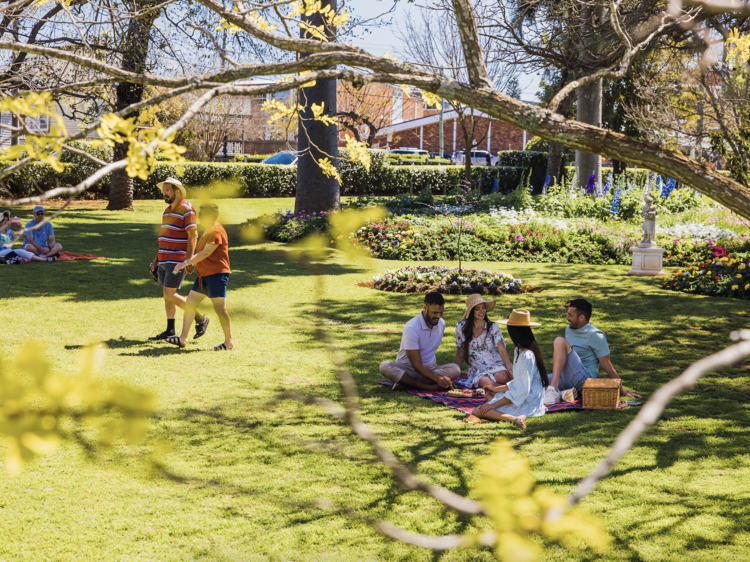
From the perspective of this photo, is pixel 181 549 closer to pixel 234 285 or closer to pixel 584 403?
pixel 584 403

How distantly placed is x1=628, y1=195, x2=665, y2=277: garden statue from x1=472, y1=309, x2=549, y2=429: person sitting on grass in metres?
8.00

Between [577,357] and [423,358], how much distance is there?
1.36m

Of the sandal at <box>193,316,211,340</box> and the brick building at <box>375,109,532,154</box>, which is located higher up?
the brick building at <box>375,109,532,154</box>

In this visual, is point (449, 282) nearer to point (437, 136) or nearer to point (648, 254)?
point (648, 254)

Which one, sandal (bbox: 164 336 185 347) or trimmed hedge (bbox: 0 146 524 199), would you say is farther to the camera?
trimmed hedge (bbox: 0 146 524 199)

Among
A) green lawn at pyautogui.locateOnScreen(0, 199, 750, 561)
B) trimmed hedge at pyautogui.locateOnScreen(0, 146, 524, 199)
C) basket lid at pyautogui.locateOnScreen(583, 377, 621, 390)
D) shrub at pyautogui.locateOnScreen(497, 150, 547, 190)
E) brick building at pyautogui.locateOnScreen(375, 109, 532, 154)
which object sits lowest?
green lawn at pyautogui.locateOnScreen(0, 199, 750, 561)

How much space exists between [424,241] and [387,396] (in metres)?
9.00

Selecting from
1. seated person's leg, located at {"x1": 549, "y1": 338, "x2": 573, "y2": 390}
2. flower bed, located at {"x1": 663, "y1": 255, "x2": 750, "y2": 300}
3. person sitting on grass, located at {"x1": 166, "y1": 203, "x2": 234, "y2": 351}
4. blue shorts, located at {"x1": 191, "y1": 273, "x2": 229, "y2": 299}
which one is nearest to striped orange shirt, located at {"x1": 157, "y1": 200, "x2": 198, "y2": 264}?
person sitting on grass, located at {"x1": 166, "y1": 203, "x2": 234, "y2": 351}

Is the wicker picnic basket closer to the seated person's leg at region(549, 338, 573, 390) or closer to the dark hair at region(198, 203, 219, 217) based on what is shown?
the seated person's leg at region(549, 338, 573, 390)

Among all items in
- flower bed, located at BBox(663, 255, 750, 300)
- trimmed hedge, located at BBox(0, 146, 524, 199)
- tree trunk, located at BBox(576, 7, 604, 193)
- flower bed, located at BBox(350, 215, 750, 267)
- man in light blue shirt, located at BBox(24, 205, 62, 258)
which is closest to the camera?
flower bed, located at BBox(663, 255, 750, 300)

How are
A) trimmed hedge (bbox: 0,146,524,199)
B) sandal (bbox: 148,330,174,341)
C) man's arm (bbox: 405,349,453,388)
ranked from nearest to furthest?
man's arm (bbox: 405,349,453,388) < sandal (bbox: 148,330,174,341) < trimmed hedge (bbox: 0,146,524,199)

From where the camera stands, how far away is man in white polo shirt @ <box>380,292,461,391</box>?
627 cm

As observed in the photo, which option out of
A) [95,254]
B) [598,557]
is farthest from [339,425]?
[95,254]

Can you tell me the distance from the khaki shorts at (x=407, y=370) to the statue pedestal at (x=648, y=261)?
300 inches
